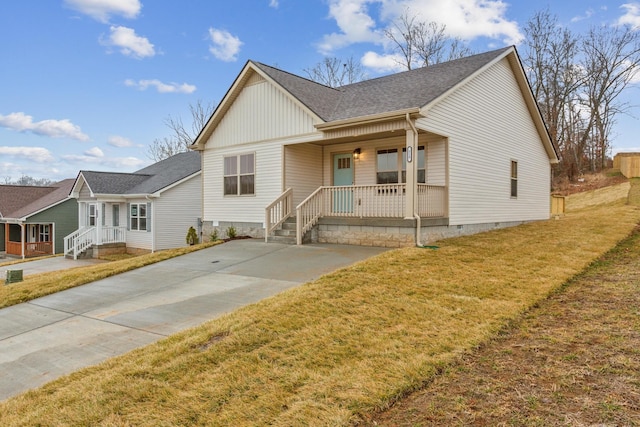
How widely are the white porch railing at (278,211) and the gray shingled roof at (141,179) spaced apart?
10029 mm

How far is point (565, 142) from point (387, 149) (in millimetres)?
27632

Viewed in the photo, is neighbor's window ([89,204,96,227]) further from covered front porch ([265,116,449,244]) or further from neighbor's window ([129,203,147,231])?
covered front porch ([265,116,449,244])

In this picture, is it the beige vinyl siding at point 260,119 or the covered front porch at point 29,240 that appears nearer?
the beige vinyl siding at point 260,119

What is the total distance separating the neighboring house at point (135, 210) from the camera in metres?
20.2

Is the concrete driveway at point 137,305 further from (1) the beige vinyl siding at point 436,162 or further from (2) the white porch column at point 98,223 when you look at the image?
(2) the white porch column at point 98,223

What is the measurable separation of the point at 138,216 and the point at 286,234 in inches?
487

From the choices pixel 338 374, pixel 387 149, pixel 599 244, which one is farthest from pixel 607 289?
pixel 387 149

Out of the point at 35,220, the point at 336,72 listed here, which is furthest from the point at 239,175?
the point at 336,72

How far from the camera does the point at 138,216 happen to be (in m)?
20.9

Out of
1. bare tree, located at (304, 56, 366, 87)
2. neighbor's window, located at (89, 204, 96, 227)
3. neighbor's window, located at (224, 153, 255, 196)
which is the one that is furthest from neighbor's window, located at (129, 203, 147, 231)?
bare tree, located at (304, 56, 366, 87)

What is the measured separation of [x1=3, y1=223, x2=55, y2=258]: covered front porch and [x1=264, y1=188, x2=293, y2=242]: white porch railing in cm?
2079

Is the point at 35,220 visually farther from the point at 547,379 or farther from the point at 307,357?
the point at 547,379

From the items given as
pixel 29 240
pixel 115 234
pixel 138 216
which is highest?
pixel 138 216

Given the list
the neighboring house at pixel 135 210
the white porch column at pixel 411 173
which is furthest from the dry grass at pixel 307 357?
the neighboring house at pixel 135 210
